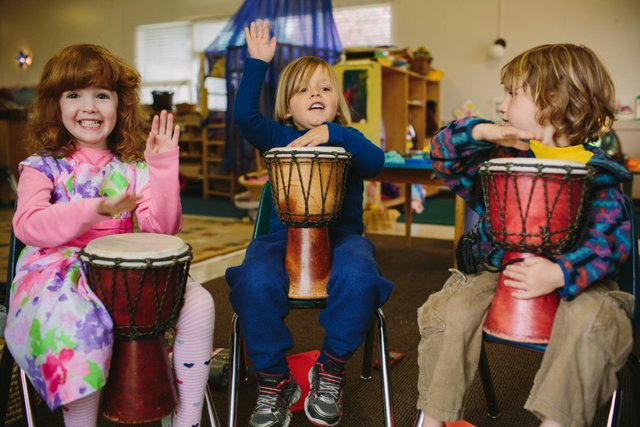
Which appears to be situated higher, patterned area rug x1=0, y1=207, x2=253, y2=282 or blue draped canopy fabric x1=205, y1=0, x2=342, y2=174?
blue draped canopy fabric x1=205, y1=0, x2=342, y2=174

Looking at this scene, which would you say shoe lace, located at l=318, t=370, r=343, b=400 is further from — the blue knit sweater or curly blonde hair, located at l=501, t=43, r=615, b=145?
curly blonde hair, located at l=501, t=43, r=615, b=145

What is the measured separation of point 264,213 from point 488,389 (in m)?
0.86

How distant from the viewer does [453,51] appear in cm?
802

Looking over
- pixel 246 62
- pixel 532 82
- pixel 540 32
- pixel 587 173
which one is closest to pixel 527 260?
pixel 587 173

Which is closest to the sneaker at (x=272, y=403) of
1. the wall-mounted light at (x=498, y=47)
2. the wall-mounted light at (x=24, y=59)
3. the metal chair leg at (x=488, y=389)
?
the metal chair leg at (x=488, y=389)

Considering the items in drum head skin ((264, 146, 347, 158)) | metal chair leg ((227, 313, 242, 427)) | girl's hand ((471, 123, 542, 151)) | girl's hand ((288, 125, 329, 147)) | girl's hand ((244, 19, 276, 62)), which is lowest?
metal chair leg ((227, 313, 242, 427))

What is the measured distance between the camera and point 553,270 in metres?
1.24

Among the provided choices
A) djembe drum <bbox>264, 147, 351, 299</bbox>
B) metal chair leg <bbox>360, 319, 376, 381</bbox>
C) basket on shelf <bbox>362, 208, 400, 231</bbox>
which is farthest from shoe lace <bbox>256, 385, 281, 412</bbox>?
basket on shelf <bbox>362, 208, 400, 231</bbox>

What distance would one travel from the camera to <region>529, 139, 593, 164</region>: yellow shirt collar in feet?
4.65

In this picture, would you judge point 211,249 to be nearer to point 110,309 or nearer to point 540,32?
point 110,309

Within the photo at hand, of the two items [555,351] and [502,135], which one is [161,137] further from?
[555,351]

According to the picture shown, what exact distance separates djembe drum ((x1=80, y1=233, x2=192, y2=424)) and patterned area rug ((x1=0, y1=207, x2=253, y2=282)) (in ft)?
7.91

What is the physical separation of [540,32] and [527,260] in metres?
7.10

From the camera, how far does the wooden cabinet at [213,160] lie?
325 inches
